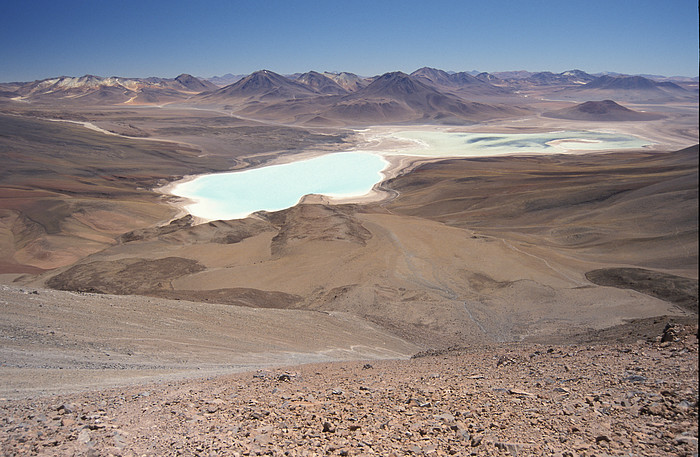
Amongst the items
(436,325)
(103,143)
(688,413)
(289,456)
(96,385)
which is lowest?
(436,325)

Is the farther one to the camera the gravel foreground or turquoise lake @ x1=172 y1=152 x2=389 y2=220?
turquoise lake @ x1=172 y1=152 x2=389 y2=220

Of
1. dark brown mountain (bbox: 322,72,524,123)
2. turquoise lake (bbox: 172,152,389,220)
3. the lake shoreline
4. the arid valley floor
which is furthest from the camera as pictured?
dark brown mountain (bbox: 322,72,524,123)

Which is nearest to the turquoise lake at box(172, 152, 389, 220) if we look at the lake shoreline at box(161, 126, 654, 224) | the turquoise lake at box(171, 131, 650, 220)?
the turquoise lake at box(171, 131, 650, 220)

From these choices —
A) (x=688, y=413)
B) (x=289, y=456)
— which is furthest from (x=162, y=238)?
(x=688, y=413)

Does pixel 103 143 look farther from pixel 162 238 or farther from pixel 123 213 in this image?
pixel 162 238

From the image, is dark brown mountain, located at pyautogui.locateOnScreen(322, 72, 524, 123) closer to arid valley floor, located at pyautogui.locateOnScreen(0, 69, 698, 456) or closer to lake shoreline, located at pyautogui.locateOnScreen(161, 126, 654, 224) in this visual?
lake shoreline, located at pyautogui.locateOnScreen(161, 126, 654, 224)
